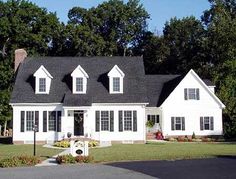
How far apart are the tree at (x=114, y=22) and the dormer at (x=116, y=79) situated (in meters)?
27.2

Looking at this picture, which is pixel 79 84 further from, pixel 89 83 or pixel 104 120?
pixel 104 120

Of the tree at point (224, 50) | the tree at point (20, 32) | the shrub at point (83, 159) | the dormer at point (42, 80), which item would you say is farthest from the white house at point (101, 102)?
the shrub at point (83, 159)

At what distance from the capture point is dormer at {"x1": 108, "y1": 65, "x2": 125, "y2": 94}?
4578 cm

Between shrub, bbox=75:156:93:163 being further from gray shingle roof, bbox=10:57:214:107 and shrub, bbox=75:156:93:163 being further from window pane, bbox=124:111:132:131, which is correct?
window pane, bbox=124:111:132:131

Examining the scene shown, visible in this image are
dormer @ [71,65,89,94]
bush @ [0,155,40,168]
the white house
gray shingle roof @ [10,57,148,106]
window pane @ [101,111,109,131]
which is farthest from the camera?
dormer @ [71,65,89,94]

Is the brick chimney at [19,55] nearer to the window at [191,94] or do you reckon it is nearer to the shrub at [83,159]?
the window at [191,94]

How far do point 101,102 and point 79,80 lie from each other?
340 centimetres

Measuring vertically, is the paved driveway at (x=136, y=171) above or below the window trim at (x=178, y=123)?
below

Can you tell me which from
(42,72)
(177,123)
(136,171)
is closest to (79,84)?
(42,72)

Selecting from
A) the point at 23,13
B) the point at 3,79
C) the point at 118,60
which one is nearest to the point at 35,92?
the point at 118,60

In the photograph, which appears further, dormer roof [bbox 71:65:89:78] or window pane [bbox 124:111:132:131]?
dormer roof [bbox 71:65:89:78]

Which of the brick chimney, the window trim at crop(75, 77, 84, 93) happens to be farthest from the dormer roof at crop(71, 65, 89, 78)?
the brick chimney

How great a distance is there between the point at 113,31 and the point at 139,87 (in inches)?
1195

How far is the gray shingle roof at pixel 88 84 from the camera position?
44.4 m
